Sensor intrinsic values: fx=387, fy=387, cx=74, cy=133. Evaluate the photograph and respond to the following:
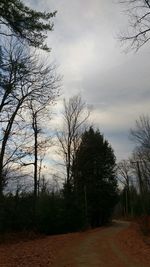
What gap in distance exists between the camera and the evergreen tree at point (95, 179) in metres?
48.6

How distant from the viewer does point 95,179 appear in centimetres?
5000

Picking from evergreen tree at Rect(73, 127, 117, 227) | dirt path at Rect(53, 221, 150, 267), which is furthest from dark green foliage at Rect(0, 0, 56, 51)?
evergreen tree at Rect(73, 127, 117, 227)

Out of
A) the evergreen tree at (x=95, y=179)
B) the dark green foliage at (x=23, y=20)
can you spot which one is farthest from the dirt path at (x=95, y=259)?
the evergreen tree at (x=95, y=179)

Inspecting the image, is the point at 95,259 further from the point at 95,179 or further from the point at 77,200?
the point at 95,179

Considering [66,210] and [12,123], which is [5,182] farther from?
[66,210]

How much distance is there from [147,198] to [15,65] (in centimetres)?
2977

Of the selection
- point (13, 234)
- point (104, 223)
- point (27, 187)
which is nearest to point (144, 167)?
point (104, 223)

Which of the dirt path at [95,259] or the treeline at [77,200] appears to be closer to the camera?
the dirt path at [95,259]

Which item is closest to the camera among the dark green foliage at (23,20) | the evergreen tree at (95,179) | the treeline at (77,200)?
the dark green foliage at (23,20)

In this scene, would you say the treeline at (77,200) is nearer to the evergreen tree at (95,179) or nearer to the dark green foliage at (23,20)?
the evergreen tree at (95,179)

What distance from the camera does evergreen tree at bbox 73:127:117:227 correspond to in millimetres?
48638

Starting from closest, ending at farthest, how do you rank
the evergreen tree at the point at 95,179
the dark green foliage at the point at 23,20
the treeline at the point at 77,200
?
the dark green foliage at the point at 23,20 → the treeline at the point at 77,200 → the evergreen tree at the point at 95,179

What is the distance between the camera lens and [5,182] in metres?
31.0

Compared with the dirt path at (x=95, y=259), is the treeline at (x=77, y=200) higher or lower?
higher
